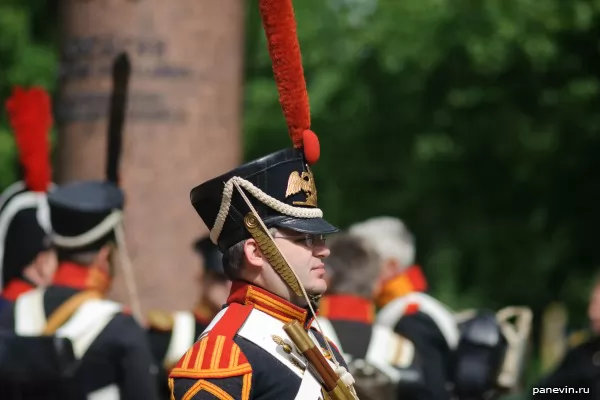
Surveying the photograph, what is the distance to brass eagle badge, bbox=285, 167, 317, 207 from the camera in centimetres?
441

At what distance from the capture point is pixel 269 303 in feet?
14.3

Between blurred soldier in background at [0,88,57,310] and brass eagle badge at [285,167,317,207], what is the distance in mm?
3223

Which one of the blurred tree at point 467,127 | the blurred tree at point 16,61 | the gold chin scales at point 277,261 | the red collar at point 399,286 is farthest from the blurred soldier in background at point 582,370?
the blurred tree at point 16,61

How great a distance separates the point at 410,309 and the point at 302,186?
136 inches

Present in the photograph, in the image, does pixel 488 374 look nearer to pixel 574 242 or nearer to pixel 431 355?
pixel 431 355

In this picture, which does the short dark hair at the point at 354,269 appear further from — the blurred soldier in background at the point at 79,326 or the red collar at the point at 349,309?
the blurred soldier in background at the point at 79,326

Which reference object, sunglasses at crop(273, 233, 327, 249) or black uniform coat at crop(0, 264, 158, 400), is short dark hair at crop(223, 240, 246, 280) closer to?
sunglasses at crop(273, 233, 327, 249)

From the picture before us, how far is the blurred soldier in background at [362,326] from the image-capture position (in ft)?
21.4

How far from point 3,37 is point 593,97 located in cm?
681

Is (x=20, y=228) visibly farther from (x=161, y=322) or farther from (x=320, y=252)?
(x=320, y=252)

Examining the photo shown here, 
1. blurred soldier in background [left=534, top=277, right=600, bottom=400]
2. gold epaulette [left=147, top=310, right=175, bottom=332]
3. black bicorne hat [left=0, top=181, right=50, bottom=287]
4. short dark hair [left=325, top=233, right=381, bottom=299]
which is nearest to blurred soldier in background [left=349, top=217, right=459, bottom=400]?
short dark hair [left=325, top=233, right=381, bottom=299]

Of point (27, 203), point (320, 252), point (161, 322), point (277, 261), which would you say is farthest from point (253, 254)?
point (27, 203)

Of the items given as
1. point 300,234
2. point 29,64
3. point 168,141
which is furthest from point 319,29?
point 300,234

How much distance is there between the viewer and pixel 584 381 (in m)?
6.25
